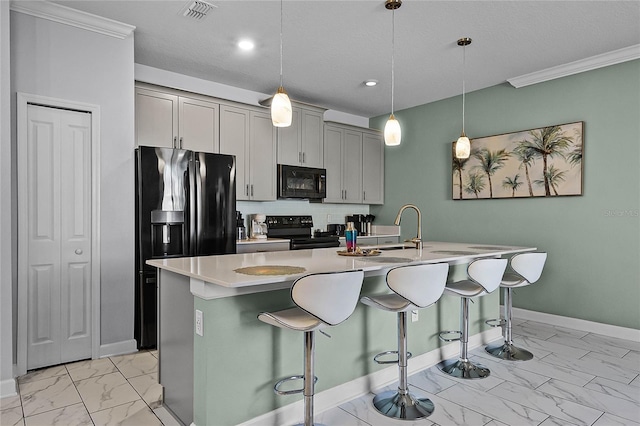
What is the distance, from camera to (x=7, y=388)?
261 cm

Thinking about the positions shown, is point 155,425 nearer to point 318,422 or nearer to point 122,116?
point 318,422

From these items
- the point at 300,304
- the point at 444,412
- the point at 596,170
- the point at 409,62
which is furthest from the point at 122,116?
the point at 596,170

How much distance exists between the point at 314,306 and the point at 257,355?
541 millimetres

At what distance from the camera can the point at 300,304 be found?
193 centimetres

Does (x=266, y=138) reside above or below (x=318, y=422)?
above

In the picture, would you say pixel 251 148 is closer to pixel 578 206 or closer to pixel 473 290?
pixel 473 290

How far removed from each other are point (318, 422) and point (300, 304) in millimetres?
870

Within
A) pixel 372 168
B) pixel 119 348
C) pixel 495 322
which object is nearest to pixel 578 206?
pixel 495 322

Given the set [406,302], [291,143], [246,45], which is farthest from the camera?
[291,143]

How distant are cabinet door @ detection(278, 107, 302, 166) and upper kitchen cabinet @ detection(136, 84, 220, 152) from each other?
877 millimetres

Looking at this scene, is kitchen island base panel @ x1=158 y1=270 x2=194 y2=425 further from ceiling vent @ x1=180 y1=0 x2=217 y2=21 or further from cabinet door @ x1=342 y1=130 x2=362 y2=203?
cabinet door @ x1=342 y1=130 x2=362 y2=203

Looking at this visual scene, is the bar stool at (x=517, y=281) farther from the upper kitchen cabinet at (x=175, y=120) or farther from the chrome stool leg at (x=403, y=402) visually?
the upper kitchen cabinet at (x=175, y=120)

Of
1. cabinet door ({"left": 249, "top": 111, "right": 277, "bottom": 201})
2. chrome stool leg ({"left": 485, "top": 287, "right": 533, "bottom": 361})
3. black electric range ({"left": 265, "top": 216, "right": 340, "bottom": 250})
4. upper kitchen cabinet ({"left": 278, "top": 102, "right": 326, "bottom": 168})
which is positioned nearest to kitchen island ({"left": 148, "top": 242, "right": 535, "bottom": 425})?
chrome stool leg ({"left": 485, "top": 287, "right": 533, "bottom": 361})

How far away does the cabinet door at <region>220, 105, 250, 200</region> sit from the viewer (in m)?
4.58
